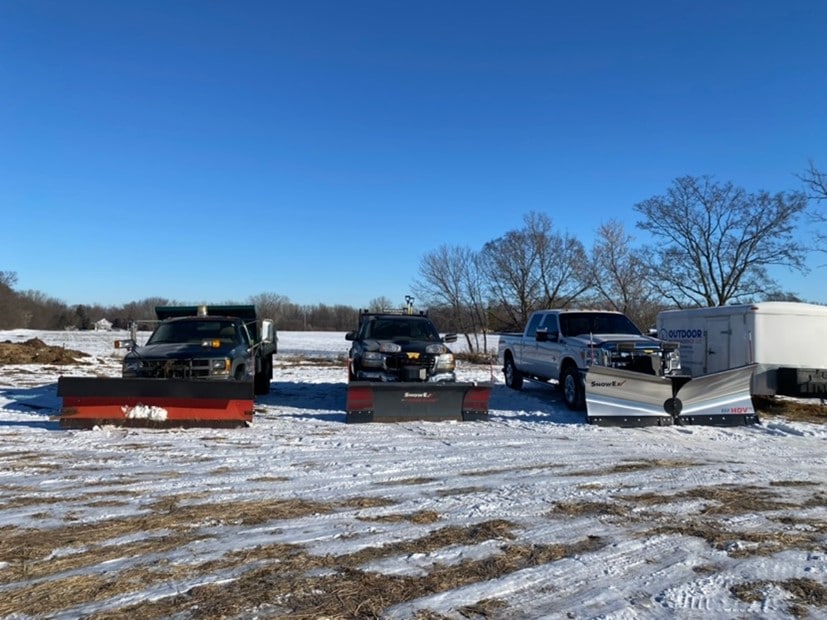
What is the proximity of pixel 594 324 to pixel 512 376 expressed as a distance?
147 inches

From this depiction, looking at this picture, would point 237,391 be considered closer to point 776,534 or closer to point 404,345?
point 404,345

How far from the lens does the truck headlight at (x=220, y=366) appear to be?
10594 mm

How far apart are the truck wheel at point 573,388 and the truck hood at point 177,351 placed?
6643 mm

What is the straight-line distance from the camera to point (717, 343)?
44.1 feet

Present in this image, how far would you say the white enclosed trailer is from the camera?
11.6 m

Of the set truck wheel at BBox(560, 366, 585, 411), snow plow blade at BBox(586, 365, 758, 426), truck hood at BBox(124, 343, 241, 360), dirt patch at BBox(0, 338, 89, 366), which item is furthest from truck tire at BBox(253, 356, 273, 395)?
dirt patch at BBox(0, 338, 89, 366)

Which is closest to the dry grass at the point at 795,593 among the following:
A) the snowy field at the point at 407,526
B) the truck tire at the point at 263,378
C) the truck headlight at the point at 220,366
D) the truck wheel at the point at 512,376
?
the snowy field at the point at 407,526

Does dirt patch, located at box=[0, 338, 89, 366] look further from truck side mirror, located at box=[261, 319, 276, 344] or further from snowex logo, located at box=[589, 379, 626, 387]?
snowex logo, located at box=[589, 379, 626, 387]

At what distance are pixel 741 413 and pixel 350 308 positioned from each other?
118 m

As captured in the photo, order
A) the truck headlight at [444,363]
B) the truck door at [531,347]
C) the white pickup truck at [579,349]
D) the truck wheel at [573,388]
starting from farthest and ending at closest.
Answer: the truck door at [531,347] → the truck wheel at [573,388] → the white pickup truck at [579,349] → the truck headlight at [444,363]

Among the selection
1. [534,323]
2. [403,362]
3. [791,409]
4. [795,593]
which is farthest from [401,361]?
[791,409]

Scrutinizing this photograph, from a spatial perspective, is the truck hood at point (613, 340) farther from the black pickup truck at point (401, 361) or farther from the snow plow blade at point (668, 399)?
the black pickup truck at point (401, 361)

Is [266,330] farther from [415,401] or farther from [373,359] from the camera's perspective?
[415,401]

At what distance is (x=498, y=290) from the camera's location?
120ft
